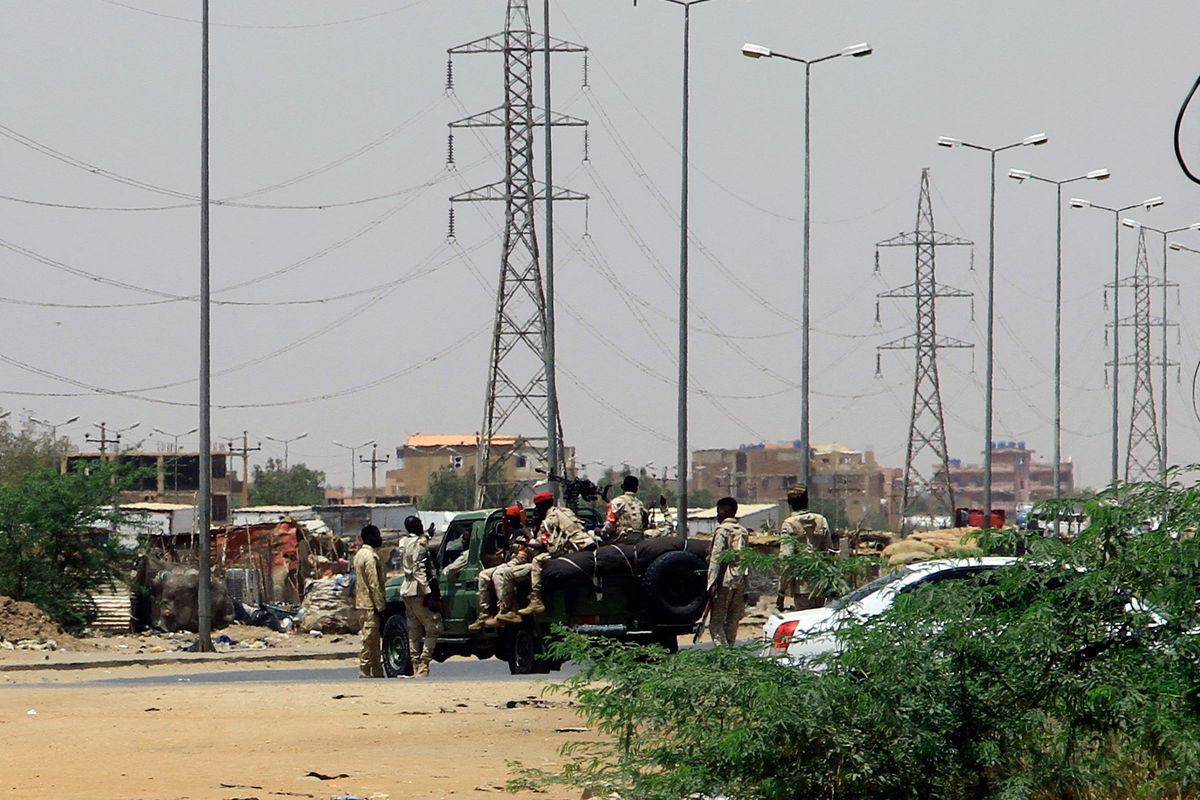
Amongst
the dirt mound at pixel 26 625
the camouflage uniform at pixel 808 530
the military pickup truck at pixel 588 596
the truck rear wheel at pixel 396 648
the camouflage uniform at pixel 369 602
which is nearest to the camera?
the military pickup truck at pixel 588 596

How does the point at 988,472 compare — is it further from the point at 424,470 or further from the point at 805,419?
the point at 424,470

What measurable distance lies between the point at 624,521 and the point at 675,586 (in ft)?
3.62

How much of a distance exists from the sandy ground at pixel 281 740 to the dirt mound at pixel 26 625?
11215 mm

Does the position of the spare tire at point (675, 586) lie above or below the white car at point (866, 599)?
below

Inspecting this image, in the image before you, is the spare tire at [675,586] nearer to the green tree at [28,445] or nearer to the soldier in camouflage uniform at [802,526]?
the soldier in camouflage uniform at [802,526]

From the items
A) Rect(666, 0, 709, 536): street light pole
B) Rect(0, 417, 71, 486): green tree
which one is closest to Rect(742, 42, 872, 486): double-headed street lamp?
Rect(666, 0, 709, 536): street light pole

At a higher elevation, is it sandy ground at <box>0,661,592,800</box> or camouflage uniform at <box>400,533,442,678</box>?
camouflage uniform at <box>400,533,442,678</box>

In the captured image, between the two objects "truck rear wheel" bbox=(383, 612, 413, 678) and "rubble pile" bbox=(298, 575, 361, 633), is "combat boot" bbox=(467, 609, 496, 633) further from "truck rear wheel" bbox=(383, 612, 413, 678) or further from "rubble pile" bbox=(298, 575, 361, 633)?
"rubble pile" bbox=(298, 575, 361, 633)

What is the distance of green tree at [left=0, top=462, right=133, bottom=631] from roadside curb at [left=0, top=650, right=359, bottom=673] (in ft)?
16.8

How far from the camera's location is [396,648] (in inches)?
819

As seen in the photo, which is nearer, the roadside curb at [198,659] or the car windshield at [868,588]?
the car windshield at [868,588]

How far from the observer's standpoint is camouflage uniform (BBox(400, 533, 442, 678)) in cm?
1980

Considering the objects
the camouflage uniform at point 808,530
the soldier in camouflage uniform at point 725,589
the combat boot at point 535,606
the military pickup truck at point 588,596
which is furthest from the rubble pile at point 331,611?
the camouflage uniform at point 808,530

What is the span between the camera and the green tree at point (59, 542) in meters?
31.3
